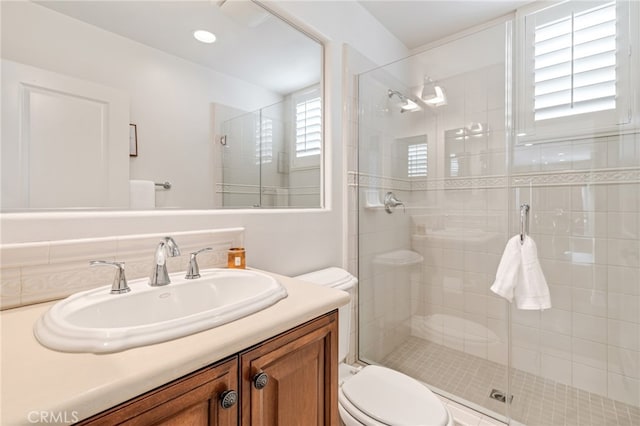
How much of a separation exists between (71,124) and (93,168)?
13 centimetres

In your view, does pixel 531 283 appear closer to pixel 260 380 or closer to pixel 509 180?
pixel 509 180

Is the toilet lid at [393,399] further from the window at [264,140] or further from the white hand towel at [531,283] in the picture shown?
the window at [264,140]

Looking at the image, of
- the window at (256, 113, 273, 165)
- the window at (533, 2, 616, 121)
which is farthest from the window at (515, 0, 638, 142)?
the window at (256, 113, 273, 165)

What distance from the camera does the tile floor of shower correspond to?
1445 mm

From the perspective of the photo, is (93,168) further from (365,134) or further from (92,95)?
(365,134)

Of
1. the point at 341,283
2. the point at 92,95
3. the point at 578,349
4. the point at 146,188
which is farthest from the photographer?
the point at 578,349

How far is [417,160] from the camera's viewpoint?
6.31 ft

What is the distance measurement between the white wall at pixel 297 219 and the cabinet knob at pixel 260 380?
A: 1.97 ft

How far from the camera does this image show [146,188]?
998mm

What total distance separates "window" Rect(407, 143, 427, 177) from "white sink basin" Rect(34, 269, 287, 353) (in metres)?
1.35

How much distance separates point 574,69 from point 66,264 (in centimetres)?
249

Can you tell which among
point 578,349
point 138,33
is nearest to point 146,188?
point 138,33

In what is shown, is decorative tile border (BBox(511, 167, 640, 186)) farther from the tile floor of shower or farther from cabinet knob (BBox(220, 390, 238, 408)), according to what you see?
cabinet knob (BBox(220, 390, 238, 408))

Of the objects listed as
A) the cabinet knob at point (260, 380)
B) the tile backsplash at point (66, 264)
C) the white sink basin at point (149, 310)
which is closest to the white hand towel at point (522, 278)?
the white sink basin at point (149, 310)
